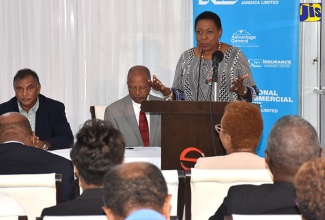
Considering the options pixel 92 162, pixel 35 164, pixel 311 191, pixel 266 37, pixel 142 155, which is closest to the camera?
pixel 311 191

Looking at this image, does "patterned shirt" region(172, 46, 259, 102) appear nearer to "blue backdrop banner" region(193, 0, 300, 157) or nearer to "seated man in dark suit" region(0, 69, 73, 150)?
"seated man in dark suit" region(0, 69, 73, 150)

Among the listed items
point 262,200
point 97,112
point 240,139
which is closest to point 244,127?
point 240,139

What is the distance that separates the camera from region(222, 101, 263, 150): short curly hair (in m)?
3.86

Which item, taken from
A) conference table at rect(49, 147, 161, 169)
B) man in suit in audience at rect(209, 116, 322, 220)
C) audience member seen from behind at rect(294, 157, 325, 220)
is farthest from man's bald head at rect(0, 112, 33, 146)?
audience member seen from behind at rect(294, 157, 325, 220)

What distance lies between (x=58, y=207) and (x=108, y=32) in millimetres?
5426

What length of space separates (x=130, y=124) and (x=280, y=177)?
3.02m

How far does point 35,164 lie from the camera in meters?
3.83

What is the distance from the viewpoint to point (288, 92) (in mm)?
7703

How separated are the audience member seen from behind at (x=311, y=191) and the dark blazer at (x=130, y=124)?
390 cm

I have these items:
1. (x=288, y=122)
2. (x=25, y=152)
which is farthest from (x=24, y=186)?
(x=288, y=122)

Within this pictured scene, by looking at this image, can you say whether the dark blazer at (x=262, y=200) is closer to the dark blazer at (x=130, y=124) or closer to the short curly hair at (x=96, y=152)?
the short curly hair at (x=96, y=152)

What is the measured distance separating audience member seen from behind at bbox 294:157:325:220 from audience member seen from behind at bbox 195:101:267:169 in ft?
6.21

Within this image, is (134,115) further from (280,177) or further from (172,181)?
(280,177)

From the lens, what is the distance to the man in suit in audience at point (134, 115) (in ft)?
18.9
